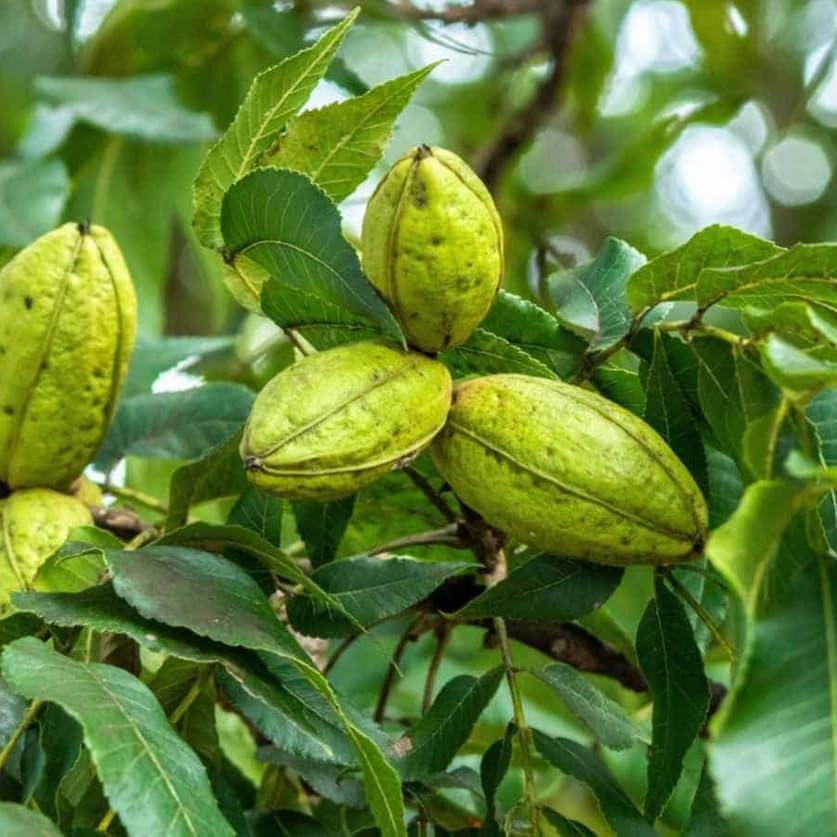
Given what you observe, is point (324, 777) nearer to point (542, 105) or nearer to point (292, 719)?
point (292, 719)

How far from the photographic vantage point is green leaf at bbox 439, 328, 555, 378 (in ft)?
3.75

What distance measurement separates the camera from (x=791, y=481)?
0.84 meters

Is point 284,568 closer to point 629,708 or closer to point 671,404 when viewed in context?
point 671,404

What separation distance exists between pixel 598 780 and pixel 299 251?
0.56 metres

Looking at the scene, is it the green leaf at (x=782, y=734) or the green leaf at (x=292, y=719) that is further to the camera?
the green leaf at (x=292, y=719)

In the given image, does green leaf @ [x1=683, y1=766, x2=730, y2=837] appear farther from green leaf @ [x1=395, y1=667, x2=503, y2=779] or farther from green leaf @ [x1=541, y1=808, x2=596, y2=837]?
green leaf @ [x1=395, y1=667, x2=503, y2=779]

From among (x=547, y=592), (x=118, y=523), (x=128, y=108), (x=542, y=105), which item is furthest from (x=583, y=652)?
(x=542, y=105)

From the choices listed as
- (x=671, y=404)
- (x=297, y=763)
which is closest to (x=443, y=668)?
(x=297, y=763)

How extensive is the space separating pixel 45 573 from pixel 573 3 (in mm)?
1822

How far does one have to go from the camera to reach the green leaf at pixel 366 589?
1.07m

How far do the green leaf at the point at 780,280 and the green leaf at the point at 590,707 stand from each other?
1.23 feet

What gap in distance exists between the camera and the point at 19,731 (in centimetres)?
100

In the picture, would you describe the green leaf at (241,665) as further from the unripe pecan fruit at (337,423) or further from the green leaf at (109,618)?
the unripe pecan fruit at (337,423)

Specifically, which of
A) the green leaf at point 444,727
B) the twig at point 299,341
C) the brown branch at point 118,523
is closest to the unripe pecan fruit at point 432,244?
the twig at point 299,341
